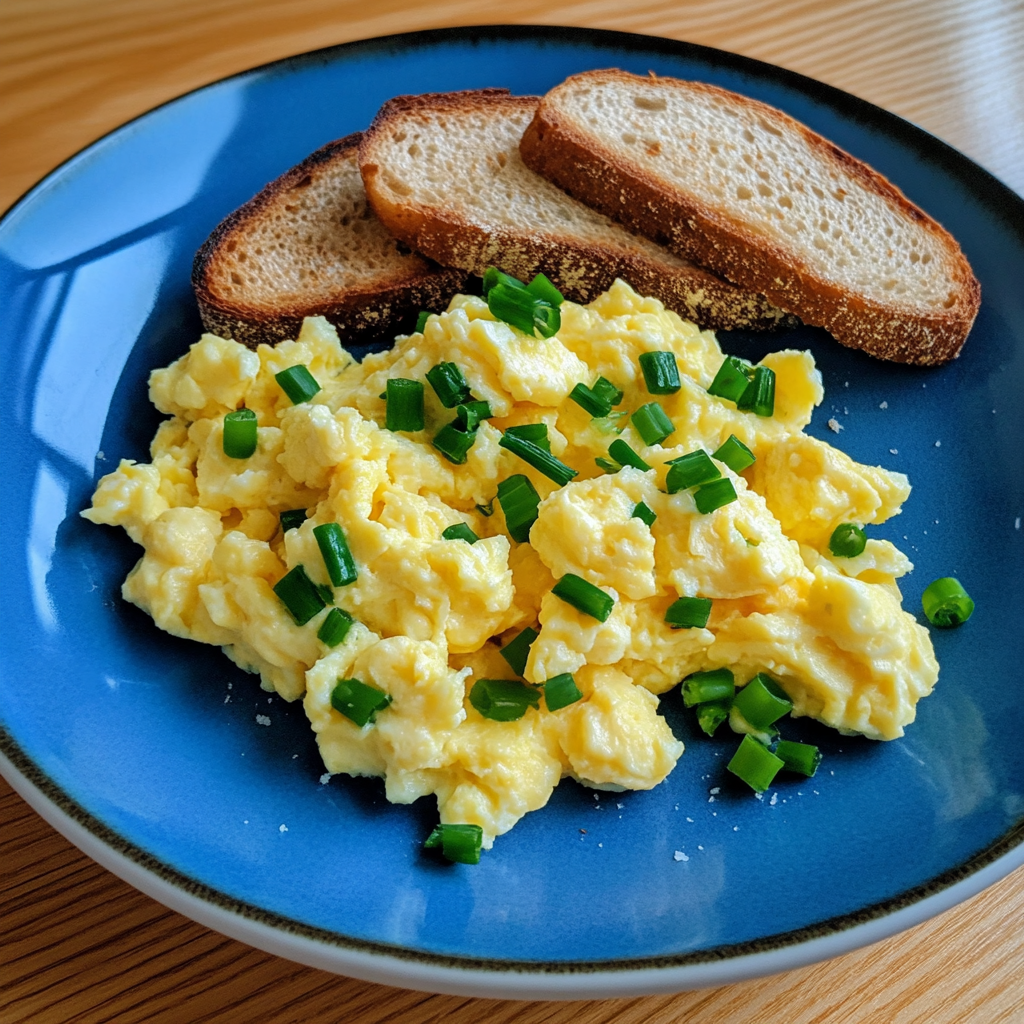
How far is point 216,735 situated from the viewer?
6.41 ft

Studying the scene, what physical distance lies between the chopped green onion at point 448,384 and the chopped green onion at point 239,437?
0.41m

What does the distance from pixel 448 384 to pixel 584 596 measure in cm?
56

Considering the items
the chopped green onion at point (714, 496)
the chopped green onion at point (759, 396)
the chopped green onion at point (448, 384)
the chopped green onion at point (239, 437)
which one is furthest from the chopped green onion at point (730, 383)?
the chopped green onion at point (239, 437)

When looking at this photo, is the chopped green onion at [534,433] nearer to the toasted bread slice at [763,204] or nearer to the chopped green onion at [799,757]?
the chopped green onion at [799,757]

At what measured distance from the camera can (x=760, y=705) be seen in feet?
Result: 6.49

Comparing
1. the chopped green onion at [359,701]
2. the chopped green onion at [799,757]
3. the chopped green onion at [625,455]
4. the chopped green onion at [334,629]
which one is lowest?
the chopped green onion at [799,757]

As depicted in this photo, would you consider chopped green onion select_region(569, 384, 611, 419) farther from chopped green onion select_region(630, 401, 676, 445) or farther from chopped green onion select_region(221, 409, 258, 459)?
chopped green onion select_region(221, 409, 258, 459)

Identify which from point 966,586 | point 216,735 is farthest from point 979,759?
point 216,735

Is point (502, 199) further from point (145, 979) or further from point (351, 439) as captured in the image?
point (145, 979)

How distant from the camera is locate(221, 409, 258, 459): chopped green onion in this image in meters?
2.14

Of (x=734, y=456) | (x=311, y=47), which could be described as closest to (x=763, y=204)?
(x=734, y=456)

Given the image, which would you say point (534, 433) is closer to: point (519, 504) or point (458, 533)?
point (519, 504)

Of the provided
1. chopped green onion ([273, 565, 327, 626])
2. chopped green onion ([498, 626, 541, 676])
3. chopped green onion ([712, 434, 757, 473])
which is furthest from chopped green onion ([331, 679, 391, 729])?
chopped green onion ([712, 434, 757, 473])

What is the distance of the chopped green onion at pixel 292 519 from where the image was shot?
2094 mm
